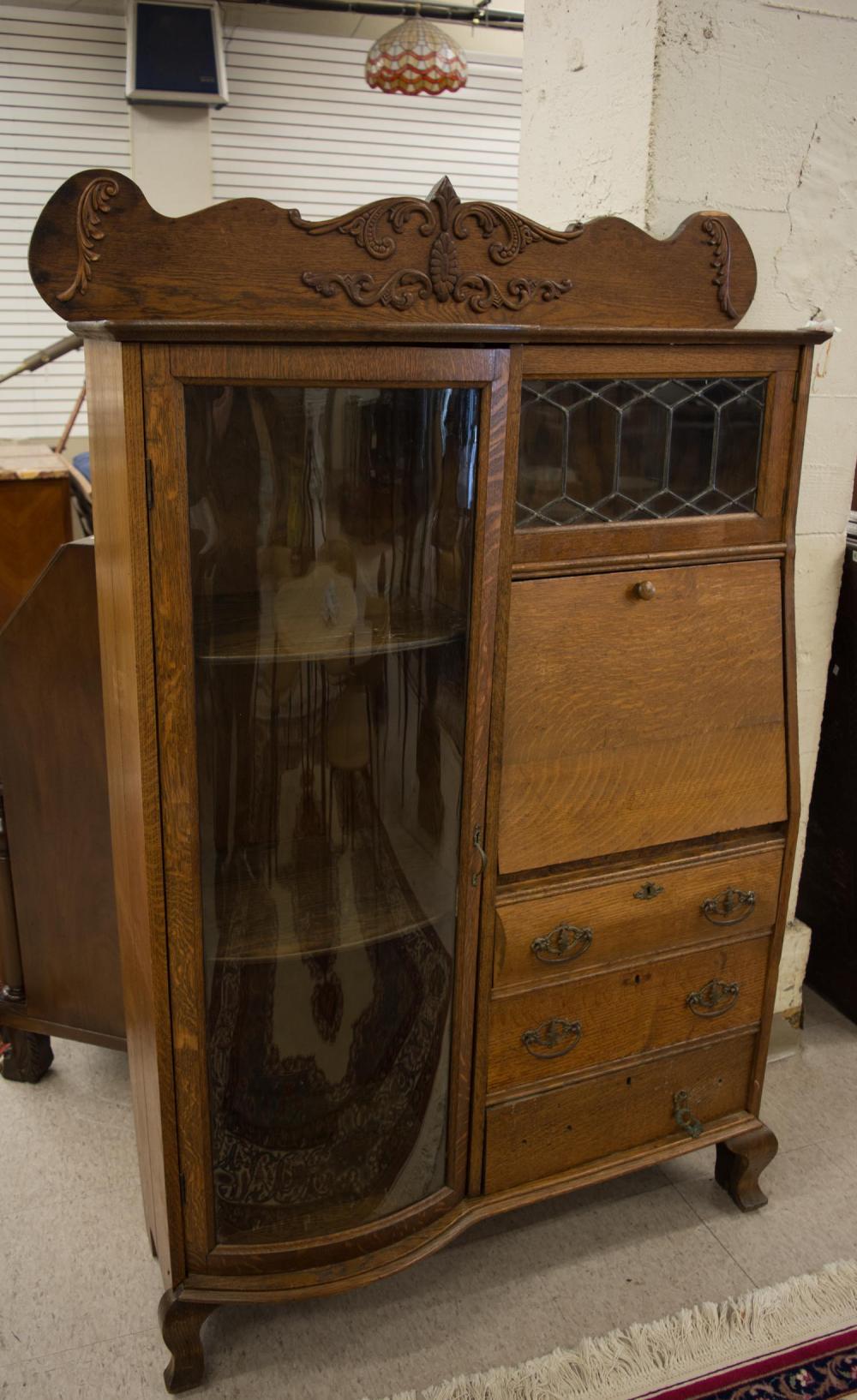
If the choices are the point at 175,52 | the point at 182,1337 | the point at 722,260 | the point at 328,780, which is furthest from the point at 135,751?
the point at 175,52

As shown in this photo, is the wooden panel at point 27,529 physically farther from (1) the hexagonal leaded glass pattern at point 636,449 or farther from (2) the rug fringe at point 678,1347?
(2) the rug fringe at point 678,1347

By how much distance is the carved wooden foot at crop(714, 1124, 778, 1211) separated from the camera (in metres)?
1.95

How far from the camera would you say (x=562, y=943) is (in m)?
1.69

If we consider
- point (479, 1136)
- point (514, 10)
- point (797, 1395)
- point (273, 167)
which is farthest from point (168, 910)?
point (514, 10)

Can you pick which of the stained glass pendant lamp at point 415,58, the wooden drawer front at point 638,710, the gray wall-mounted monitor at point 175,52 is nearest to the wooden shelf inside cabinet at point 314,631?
the wooden drawer front at point 638,710

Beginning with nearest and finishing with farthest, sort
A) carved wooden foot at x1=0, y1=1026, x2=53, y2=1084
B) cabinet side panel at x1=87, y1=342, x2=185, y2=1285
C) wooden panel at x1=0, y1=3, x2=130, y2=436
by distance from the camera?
cabinet side panel at x1=87, y1=342, x2=185, y2=1285 < carved wooden foot at x1=0, y1=1026, x2=53, y2=1084 < wooden panel at x1=0, y1=3, x2=130, y2=436

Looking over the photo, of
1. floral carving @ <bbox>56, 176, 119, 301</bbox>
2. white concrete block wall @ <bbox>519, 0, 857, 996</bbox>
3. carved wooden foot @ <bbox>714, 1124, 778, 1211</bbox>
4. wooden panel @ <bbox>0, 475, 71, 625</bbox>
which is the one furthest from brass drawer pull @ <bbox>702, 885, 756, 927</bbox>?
wooden panel @ <bbox>0, 475, 71, 625</bbox>

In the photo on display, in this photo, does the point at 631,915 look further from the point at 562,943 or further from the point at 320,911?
the point at 320,911

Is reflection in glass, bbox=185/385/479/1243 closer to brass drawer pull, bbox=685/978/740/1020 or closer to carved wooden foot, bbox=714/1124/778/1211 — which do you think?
brass drawer pull, bbox=685/978/740/1020

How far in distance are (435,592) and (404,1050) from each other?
2.31 ft

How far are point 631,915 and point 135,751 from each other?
2.68 ft

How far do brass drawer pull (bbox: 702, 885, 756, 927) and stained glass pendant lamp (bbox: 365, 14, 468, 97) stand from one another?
14.8 feet

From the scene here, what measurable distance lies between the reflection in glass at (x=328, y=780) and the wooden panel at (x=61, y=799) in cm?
59

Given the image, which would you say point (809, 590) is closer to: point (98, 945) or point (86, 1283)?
point (98, 945)
